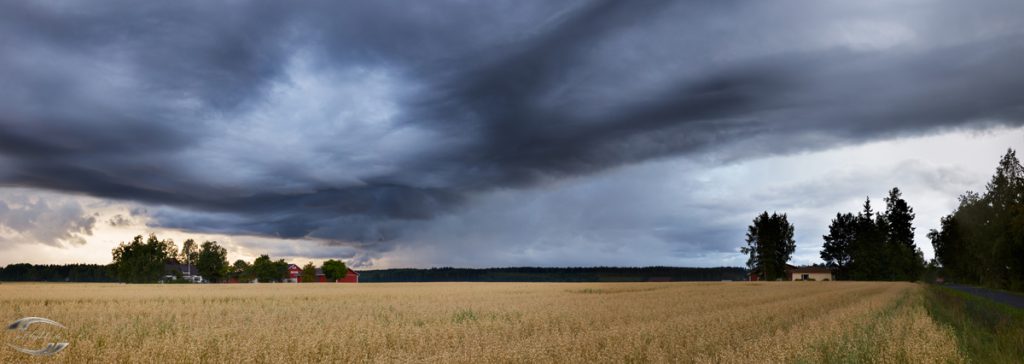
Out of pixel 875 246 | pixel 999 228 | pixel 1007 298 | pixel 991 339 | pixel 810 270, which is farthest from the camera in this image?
pixel 810 270

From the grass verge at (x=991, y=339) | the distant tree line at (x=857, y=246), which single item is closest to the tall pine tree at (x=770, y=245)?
the distant tree line at (x=857, y=246)

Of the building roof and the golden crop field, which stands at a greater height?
the golden crop field

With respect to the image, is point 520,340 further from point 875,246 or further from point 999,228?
point 875,246

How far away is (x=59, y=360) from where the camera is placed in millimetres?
11000

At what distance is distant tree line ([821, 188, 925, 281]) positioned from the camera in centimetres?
11225

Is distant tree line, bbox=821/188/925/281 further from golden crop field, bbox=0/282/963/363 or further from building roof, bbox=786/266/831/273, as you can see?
golden crop field, bbox=0/282/963/363

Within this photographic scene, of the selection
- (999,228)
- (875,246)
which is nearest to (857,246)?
(875,246)

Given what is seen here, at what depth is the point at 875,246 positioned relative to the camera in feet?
379

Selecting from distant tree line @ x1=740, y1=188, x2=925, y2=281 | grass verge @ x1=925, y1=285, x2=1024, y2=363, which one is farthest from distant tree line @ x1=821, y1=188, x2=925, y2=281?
grass verge @ x1=925, y1=285, x2=1024, y2=363

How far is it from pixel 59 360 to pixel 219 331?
488 cm

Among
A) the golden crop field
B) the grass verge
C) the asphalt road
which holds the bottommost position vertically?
the asphalt road

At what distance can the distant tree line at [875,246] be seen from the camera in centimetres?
11225

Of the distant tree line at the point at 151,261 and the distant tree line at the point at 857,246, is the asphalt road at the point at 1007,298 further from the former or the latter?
the distant tree line at the point at 151,261

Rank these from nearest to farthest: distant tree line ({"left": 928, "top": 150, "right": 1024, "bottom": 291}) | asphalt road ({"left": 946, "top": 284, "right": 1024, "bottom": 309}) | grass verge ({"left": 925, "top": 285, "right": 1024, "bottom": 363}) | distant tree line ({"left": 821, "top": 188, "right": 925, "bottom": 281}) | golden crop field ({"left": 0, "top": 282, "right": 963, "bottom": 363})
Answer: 1. golden crop field ({"left": 0, "top": 282, "right": 963, "bottom": 363})
2. grass verge ({"left": 925, "top": 285, "right": 1024, "bottom": 363})
3. asphalt road ({"left": 946, "top": 284, "right": 1024, "bottom": 309})
4. distant tree line ({"left": 928, "top": 150, "right": 1024, "bottom": 291})
5. distant tree line ({"left": 821, "top": 188, "right": 925, "bottom": 281})
